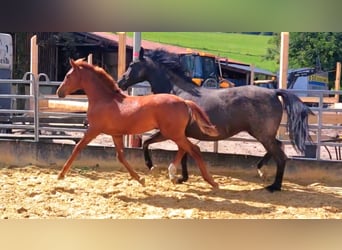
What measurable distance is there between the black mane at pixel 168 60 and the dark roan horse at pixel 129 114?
→ 0.92 metres

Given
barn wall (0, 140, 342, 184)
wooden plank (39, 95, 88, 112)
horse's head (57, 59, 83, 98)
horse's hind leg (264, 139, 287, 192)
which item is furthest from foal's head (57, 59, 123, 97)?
wooden plank (39, 95, 88, 112)

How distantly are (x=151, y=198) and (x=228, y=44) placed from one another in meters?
31.1

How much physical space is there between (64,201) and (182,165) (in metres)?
1.66

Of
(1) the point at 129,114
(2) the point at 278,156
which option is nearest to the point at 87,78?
(1) the point at 129,114

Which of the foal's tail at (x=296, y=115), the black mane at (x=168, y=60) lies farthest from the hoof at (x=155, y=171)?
the foal's tail at (x=296, y=115)

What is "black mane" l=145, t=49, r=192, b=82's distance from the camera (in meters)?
5.89

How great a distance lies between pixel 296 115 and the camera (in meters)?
5.44

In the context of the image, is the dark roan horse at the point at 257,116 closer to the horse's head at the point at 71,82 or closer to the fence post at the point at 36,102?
the horse's head at the point at 71,82

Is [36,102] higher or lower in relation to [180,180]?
higher

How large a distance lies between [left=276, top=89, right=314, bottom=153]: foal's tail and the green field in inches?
898

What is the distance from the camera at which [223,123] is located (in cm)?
547

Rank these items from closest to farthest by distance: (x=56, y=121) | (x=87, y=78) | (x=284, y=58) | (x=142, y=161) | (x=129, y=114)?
(x=129, y=114) → (x=87, y=78) → (x=142, y=161) → (x=284, y=58) → (x=56, y=121)

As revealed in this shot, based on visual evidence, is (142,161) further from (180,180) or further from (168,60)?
(168,60)

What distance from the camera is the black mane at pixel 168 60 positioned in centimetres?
589
